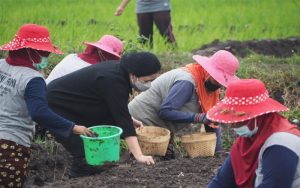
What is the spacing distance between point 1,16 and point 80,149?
472 cm

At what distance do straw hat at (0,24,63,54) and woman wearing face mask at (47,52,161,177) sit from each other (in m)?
0.36

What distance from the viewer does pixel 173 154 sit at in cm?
503

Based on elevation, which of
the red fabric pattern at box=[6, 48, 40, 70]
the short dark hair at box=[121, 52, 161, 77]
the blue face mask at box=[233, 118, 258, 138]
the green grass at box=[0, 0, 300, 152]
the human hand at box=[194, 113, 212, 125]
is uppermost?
the red fabric pattern at box=[6, 48, 40, 70]

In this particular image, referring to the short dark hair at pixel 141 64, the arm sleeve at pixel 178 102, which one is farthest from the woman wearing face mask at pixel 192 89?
the short dark hair at pixel 141 64

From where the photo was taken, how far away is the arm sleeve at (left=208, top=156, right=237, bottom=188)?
3236 mm

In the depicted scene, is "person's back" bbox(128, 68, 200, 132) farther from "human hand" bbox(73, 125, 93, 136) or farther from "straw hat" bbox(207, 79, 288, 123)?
"straw hat" bbox(207, 79, 288, 123)

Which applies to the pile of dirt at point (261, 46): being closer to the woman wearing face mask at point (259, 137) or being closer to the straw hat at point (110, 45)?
the straw hat at point (110, 45)

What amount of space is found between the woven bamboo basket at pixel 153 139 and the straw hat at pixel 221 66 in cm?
58

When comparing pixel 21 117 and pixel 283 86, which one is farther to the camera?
pixel 283 86

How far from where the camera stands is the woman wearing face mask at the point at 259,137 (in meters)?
2.80

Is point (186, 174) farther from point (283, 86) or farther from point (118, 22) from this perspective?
point (118, 22)

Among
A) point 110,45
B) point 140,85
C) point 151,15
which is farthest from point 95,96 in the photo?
point 151,15

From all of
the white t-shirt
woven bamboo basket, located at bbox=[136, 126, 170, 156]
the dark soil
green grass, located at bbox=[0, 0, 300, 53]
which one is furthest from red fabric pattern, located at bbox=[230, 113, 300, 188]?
green grass, located at bbox=[0, 0, 300, 53]

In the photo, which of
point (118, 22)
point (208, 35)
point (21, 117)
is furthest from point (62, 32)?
point (21, 117)
